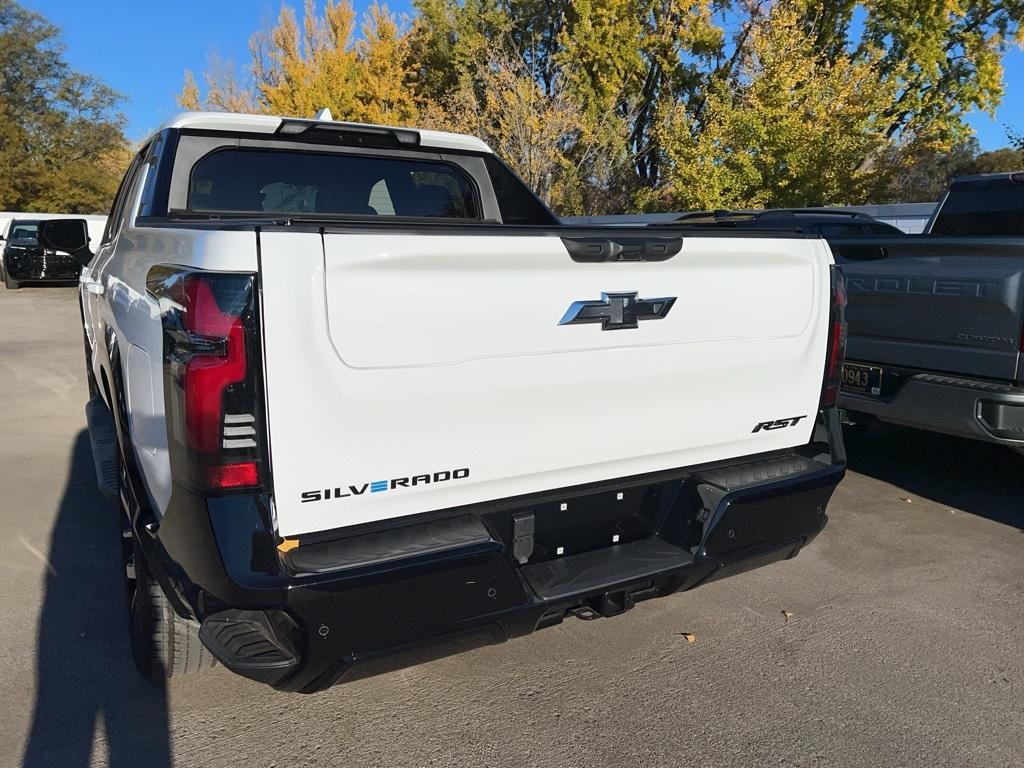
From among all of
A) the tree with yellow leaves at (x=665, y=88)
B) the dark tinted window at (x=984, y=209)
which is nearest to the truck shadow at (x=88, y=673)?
the dark tinted window at (x=984, y=209)

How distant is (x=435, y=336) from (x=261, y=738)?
1525mm

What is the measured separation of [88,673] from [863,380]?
4297 millimetres

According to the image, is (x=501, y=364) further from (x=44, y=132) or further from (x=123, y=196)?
(x=44, y=132)

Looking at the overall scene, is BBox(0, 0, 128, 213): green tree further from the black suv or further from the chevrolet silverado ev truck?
the chevrolet silverado ev truck

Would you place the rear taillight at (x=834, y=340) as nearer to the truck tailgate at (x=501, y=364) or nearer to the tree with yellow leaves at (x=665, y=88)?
the truck tailgate at (x=501, y=364)

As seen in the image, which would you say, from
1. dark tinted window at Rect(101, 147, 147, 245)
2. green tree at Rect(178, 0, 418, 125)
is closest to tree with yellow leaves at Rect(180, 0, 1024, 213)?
green tree at Rect(178, 0, 418, 125)

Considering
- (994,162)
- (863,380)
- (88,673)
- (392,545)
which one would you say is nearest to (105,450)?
(88,673)

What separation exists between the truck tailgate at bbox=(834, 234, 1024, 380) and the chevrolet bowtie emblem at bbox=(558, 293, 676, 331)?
2.52 metres

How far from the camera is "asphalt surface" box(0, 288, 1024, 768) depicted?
2615 millimetres

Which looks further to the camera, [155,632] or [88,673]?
[88,673]

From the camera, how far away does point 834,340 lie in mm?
2990

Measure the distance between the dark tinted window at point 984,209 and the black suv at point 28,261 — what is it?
18570mm

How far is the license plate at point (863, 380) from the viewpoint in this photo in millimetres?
4805

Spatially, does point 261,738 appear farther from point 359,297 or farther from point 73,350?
point 73,350
